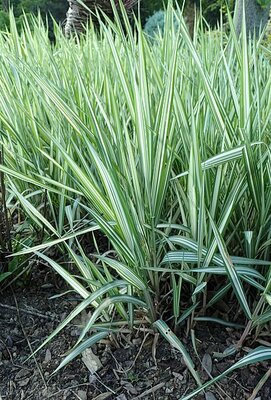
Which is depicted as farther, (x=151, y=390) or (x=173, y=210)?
(x=173, y=210)

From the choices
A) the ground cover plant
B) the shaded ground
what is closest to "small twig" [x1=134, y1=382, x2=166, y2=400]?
the shaded ground

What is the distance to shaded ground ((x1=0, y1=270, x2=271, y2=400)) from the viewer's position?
0.84 metres

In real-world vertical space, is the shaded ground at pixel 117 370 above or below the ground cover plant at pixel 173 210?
below

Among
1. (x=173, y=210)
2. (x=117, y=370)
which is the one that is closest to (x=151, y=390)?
(x=117, y=370)

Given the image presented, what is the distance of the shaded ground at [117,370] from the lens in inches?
33.0

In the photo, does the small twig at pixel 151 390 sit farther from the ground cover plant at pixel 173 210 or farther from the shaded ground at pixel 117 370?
the ground cover plant at pixel 173 210

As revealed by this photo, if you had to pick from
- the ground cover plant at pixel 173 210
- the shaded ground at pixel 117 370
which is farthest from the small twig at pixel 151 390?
the ground cover plant at pixel 173 210

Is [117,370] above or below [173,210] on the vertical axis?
below

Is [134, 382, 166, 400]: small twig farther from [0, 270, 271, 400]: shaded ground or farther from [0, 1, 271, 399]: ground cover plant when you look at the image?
[0, 1, 271, 399]: ground cover plant

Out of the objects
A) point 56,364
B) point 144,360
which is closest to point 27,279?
point 56,364

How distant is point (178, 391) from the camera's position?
2.74ft

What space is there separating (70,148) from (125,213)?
36 centimetres

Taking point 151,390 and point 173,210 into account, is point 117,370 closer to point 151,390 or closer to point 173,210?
point 151,390

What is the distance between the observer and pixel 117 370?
88cm
